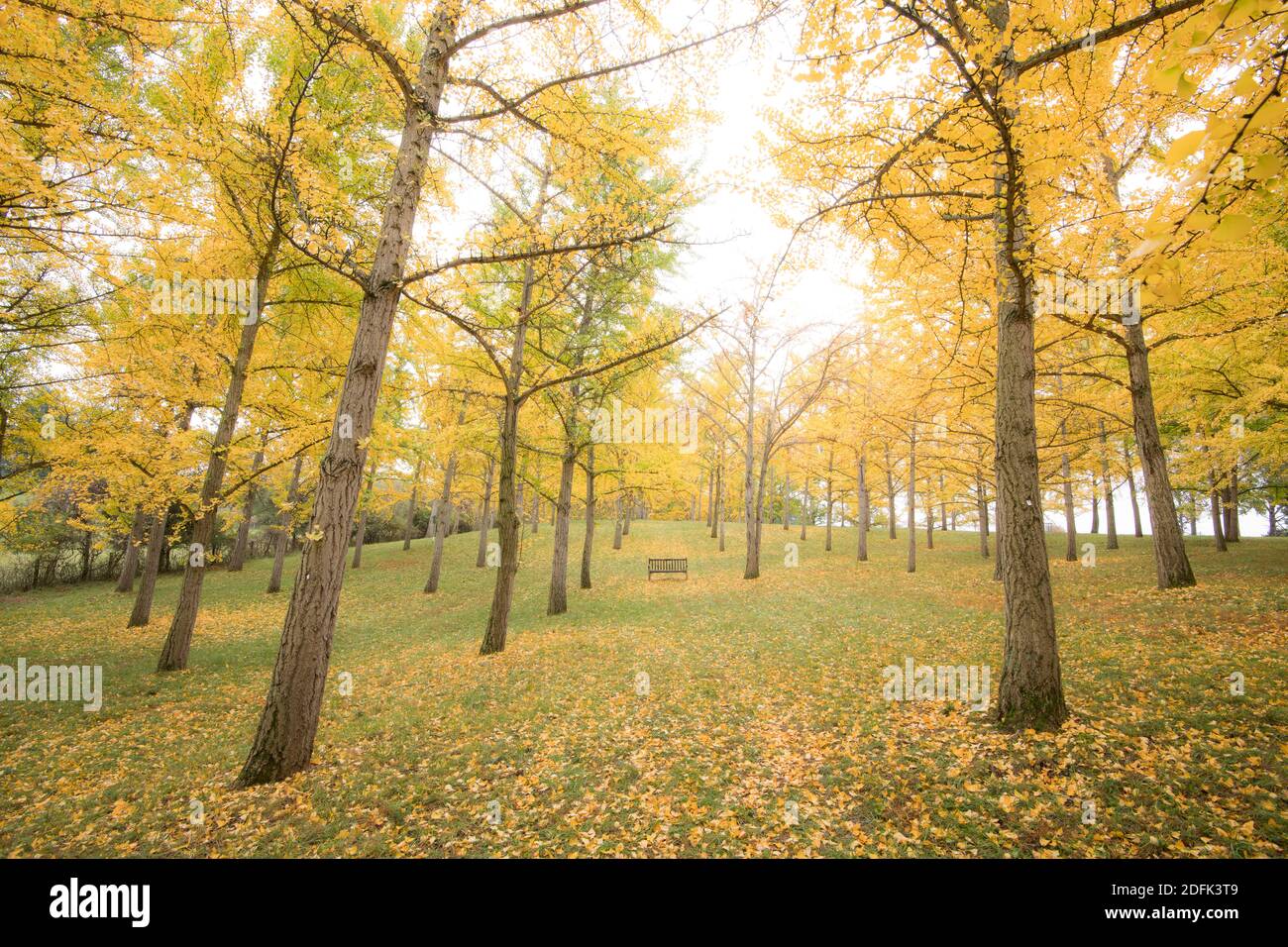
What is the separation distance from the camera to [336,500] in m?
4.73

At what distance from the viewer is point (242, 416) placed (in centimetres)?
959

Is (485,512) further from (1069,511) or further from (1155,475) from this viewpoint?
(1069,511)

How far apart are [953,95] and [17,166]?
360 inches

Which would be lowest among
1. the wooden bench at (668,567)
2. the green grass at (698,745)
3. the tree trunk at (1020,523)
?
the green grass at (698,745)

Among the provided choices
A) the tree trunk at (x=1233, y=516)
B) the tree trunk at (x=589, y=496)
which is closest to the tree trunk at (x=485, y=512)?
the tree trunk at (x=589, y=496)

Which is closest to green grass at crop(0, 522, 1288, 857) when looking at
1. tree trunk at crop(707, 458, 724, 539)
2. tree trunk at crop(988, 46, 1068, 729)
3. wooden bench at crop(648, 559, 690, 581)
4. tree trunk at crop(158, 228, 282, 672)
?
tree trunk at crop(988, 46, 1068, 729)

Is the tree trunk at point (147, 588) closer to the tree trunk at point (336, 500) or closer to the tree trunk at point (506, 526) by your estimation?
the tree trunk at point (506, 526)

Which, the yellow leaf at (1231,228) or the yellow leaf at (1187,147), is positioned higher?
the yellow leaf at (1187,147)

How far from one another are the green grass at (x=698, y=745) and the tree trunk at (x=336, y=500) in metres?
0.43

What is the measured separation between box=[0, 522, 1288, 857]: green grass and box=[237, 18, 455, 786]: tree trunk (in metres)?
0.43

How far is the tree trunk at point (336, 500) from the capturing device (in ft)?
15.1

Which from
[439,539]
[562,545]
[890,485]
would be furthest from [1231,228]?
[890,485]

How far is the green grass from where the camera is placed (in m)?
3.69
